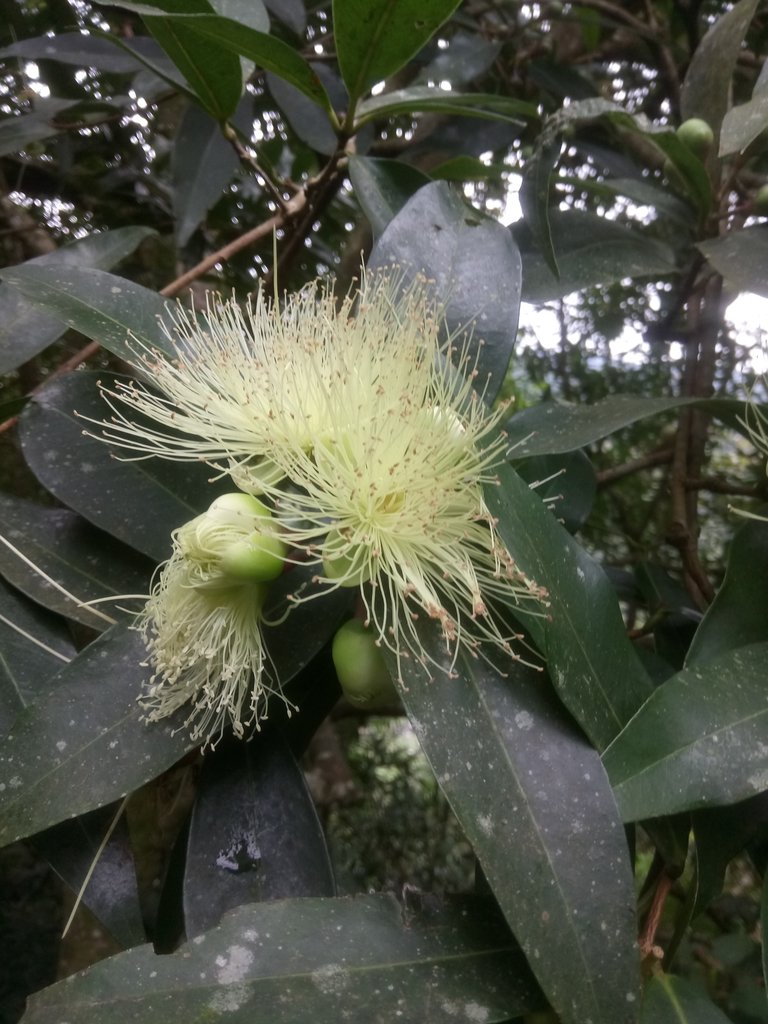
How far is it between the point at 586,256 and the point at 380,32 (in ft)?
1.14

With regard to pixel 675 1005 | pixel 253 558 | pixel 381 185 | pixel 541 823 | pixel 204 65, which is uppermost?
pixel 204 65

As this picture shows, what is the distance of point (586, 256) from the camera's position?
930 millimetres

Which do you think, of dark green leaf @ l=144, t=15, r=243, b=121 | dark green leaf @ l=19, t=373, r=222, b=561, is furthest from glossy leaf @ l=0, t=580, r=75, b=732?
dark green leaf @ l=144, t=15, r=243, b=121

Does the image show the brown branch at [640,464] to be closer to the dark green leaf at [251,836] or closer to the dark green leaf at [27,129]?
the dark green leaf at [251,836]

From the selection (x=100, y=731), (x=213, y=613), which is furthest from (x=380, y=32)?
(x=100, y=731)

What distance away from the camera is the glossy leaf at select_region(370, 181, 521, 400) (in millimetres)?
683

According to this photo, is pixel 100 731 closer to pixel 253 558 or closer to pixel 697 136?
pixel 253 558

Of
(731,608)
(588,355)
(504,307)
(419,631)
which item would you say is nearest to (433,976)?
(419,631)

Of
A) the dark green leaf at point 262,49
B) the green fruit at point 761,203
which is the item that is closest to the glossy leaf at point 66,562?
the dark green leaf at point 262,49

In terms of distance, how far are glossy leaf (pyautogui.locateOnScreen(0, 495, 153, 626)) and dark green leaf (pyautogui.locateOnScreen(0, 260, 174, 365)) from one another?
0.18m

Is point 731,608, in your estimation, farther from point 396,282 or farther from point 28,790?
point 28,790

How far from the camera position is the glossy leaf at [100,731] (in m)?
0.57

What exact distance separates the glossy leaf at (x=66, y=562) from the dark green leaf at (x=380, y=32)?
0.55 meters

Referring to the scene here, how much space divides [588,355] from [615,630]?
1320mm
